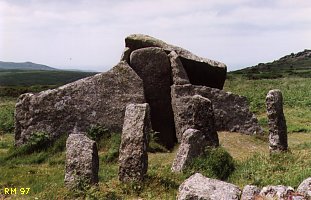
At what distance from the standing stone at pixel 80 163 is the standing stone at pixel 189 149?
3839 mm

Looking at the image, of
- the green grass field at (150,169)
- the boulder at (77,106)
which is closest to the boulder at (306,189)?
the green grass field at (150,169)

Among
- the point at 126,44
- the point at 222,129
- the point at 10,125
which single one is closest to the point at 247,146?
the point at 222,129

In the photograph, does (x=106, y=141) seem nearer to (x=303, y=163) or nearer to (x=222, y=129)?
(x=222, y=129)

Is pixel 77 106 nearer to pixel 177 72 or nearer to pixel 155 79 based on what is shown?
pixel 155 79

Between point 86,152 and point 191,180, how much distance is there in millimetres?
4314

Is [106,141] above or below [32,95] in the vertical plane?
below

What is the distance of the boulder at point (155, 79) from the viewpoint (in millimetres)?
28141

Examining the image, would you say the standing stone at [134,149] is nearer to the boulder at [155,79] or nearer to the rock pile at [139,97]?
the rock pile at [139,97]

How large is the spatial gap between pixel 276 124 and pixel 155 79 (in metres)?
9.66

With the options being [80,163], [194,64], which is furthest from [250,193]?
[194,64]

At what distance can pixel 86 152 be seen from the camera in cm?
1537

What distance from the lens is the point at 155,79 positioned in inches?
1113

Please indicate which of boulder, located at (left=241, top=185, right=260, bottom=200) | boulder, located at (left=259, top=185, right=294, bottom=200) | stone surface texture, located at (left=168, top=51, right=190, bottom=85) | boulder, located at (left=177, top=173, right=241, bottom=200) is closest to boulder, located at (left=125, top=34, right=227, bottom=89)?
stone surface texture, located at (left=168, top=51, right=190, bottom=85)

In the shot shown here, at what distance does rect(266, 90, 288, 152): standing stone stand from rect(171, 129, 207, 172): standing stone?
327 centimetres
